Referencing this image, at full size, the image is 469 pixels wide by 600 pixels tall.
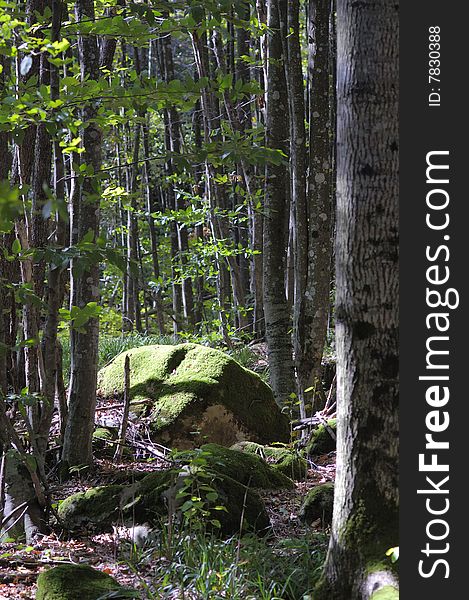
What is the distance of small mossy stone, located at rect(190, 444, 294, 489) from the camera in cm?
500

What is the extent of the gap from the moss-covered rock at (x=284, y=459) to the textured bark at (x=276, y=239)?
1.44 m

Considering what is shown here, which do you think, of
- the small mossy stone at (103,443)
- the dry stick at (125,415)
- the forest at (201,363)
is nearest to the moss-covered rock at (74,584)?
the forest at (201,363)

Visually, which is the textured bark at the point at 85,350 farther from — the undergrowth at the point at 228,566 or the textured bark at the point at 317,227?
the textured bark at the point at 317,227

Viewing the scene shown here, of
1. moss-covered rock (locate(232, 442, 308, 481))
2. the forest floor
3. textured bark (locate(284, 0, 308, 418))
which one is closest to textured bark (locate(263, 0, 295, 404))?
textured bark (locate(284, 0, 308, 418))

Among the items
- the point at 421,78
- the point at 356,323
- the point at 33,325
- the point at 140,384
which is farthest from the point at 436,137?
the point at 140,384

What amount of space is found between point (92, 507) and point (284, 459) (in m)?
2.02

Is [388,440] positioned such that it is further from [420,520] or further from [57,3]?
[57,3]

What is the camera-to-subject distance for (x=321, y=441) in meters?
6.50

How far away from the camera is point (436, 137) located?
2.98 metres

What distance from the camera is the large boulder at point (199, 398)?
22.8ft

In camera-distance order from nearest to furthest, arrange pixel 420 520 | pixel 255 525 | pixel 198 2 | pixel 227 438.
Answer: pixel 420 520, pixel 198 2, pixel 255 525, pixel 227 438

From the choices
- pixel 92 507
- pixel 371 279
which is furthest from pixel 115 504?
pixel 371 279

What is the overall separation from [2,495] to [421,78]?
3.72 metres

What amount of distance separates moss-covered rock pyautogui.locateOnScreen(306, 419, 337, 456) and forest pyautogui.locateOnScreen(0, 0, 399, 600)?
0.9 inches
